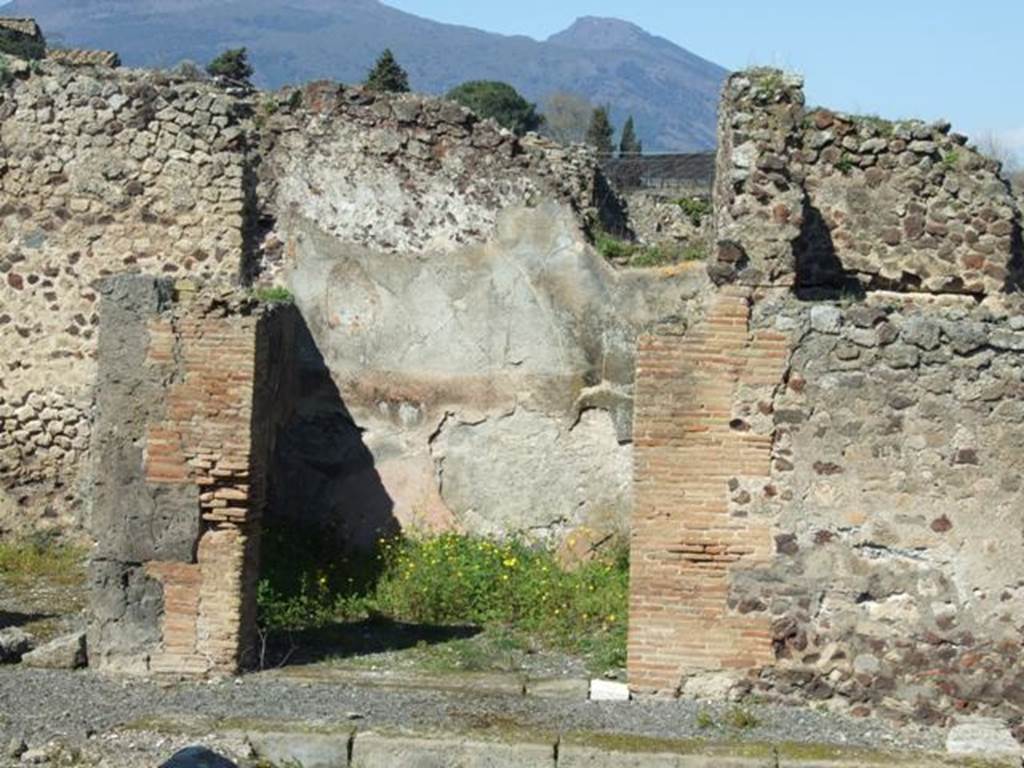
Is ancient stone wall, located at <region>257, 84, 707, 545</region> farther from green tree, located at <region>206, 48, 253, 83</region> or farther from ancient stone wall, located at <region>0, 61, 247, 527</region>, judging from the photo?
green tree, located at <region>206, 48, 253, 83</region>

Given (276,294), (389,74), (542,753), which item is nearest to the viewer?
(542,753)

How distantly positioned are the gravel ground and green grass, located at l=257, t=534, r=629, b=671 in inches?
47.7

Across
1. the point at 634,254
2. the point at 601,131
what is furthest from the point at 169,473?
the point at 601,131

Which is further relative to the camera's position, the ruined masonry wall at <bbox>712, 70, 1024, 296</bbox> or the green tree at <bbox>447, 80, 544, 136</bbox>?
the green tree at <bbox>447, 80, 544, 136</bbox>

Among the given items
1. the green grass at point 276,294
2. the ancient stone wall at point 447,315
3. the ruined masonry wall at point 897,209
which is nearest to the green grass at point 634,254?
the ancient stone wall at point 447,315

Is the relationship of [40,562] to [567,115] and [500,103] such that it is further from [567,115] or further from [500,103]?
[567,115]

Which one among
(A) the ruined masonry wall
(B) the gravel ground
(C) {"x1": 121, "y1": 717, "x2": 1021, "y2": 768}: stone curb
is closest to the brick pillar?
(B) the gravel ground

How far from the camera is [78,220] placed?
1450 cm

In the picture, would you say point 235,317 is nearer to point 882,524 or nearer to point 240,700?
point 240,700

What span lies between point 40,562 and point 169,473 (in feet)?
13.2

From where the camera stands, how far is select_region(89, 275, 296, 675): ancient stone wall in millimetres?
10359

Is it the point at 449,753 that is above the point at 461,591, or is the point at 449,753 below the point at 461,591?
below

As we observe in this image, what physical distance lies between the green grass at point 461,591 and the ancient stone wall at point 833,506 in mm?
1293

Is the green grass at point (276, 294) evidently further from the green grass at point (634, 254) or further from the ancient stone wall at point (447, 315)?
the green grass at point (634, 254)
